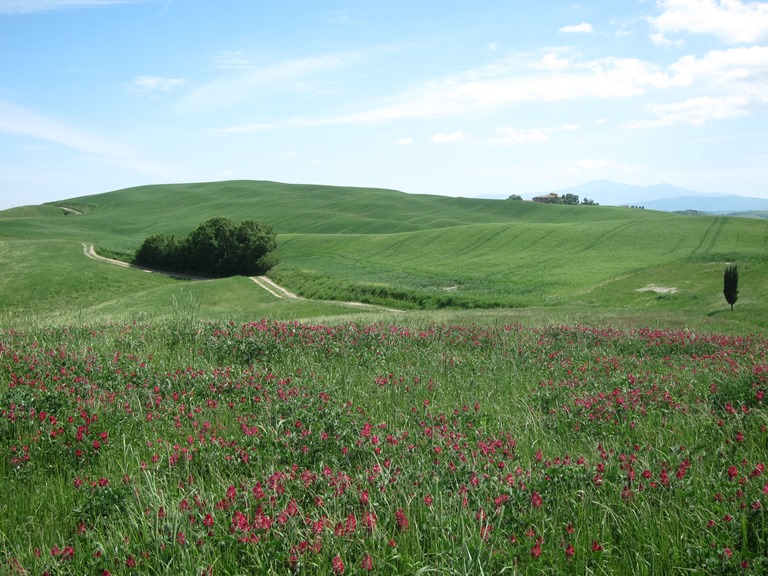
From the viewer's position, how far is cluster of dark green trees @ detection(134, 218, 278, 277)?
7456 centimetres

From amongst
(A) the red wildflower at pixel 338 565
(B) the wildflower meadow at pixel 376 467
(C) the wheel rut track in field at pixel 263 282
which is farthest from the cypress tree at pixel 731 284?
(A) the red wildflower at pixel 338 565

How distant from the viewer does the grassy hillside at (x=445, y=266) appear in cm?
Result: 4109

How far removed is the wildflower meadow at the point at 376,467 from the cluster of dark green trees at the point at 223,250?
2603 inches

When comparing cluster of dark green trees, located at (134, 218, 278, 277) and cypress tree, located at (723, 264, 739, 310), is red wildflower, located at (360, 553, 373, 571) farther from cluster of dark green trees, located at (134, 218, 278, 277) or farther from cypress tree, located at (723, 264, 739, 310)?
cluster of dark green trees, located at (134, 218, 278, 277)

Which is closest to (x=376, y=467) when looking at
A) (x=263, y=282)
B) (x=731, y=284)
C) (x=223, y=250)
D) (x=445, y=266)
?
(x=731, y=284)

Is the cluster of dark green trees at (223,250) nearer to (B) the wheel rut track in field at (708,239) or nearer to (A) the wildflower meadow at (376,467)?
(B) the wheel rut track in field at (708,239)

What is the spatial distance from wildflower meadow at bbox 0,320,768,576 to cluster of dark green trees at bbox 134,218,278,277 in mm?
66109

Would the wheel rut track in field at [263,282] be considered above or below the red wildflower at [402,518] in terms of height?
below

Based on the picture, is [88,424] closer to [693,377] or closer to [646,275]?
[693,377]

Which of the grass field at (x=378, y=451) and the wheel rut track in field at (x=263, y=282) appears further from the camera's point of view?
the wheel rut track in field at (x=263, y=282)

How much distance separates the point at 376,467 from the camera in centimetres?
509

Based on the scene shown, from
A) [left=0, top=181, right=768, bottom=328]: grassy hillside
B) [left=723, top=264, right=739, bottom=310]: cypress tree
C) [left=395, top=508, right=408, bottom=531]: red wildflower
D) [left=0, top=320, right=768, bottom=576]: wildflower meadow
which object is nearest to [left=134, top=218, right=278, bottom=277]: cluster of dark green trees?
[left=0, top=181, right=768, bottom=328]: grassy hillside

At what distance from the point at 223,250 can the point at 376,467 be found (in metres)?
73.0

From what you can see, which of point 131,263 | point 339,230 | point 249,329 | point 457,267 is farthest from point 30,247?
point 249,329
